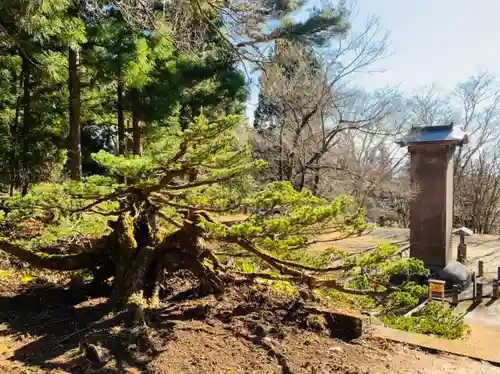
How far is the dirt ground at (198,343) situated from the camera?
187cm

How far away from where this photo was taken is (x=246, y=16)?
169 inches

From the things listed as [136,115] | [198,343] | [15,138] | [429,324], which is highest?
[136,115]

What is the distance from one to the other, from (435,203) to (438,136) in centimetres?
160

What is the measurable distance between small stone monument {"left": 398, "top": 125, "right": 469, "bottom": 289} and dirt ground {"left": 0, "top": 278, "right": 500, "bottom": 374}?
7.03 metres

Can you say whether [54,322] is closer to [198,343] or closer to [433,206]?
[198,343]

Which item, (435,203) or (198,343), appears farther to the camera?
(435,203)

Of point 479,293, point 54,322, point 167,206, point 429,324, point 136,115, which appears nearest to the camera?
point 54,322

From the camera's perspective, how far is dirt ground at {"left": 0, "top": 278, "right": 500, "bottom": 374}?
1.87m

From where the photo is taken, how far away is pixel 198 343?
2.07 meters

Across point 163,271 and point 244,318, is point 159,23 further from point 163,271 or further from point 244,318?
point 244,318

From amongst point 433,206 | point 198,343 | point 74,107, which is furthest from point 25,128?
point 433,206

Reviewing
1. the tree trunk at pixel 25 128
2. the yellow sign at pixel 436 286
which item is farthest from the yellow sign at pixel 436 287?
the tree trunk at pixel 25 128

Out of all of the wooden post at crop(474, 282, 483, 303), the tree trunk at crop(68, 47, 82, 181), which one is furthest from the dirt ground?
the wooden post at crop(474, 282, 483, 303)

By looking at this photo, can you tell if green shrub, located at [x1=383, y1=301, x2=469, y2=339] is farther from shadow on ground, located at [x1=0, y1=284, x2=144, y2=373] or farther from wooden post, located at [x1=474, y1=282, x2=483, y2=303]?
wooden post, located at [x1=474, y1=282, x2=483, y2=303]
